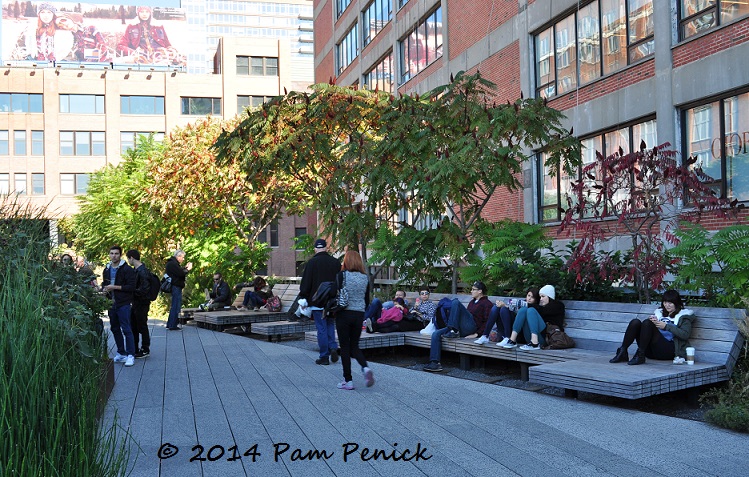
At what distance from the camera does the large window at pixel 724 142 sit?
603 inches

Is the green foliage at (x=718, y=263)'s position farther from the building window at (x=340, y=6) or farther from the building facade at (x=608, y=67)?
the building window at (x=340, y=6)

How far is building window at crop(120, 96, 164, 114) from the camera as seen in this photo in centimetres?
6631

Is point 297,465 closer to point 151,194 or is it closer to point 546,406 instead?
point 546,406

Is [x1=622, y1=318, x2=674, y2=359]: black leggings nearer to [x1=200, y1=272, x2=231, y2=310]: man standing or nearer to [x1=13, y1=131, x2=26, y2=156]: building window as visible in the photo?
[x1=200, y1=272, x2=231, y2=310]: man standing

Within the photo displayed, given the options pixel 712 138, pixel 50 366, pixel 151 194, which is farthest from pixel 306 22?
pixel 50 366

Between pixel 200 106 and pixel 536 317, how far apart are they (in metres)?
59.0

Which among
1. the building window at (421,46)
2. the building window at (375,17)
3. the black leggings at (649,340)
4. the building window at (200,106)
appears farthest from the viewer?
the building window at (200,106)

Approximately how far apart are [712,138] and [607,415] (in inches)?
385

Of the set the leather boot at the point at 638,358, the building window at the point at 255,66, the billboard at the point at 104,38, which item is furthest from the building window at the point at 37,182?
the leather boot at the point at 638,358

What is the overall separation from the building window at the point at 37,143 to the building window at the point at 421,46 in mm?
42363

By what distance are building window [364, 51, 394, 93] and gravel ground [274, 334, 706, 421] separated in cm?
1962

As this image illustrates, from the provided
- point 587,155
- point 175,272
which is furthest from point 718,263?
point 175,272

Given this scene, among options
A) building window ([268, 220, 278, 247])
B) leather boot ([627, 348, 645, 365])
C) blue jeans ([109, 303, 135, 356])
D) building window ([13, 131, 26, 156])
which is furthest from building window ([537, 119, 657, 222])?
building window ([13, 131, 26, 156])

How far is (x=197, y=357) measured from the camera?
13469 millimetres
